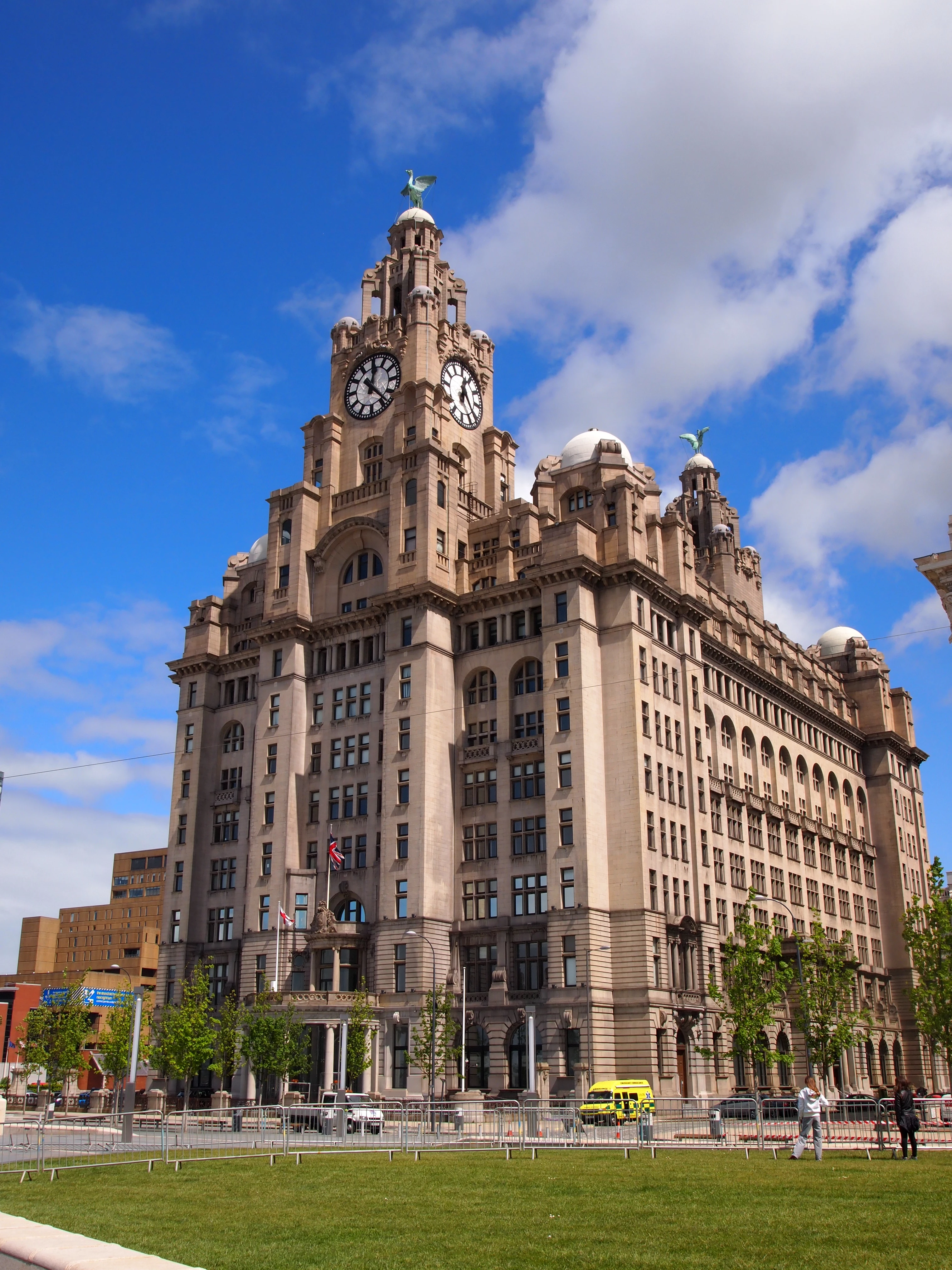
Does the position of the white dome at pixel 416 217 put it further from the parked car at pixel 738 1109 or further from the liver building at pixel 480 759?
the parked car at pixel 738 1109

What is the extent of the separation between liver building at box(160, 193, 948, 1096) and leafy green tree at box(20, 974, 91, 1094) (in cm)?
1071

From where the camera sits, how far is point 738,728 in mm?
99812

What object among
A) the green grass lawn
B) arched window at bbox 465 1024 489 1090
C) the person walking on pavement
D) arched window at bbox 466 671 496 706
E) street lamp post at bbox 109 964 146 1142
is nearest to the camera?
the green grass lawn

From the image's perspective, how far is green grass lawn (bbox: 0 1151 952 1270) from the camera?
16578mm

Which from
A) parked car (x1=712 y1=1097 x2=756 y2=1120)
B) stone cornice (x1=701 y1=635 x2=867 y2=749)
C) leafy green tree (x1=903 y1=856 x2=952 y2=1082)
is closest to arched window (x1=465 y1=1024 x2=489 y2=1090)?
parked car (x1=712 y1=1097 x2=756 y2=1120)

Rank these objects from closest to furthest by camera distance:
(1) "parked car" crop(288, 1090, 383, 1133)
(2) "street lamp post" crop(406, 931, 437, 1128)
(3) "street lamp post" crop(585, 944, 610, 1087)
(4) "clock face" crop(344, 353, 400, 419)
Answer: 1. (1) "parked car" crop(288, 1090, 383, 1133)
2. (3) "street lamp post" crop(585, 944, 610, 1087)
3. (2) "street lamp post" crop(406, 931, 437, 1128)
4. (4) "clock face" crop(344, 353, 400, 419)

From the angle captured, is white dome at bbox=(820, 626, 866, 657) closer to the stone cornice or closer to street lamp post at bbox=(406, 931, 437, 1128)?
the stone cornice

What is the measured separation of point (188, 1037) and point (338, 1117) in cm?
3732

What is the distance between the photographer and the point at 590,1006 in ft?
238

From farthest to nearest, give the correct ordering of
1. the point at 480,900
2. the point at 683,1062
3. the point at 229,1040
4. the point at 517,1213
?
the point at 480,900, the point at 229,1040, the point at 683,1062, the point at 517,1213

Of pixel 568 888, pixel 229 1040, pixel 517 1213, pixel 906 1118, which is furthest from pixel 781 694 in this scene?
pixel 517 1213

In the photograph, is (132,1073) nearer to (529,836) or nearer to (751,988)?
(529,836)

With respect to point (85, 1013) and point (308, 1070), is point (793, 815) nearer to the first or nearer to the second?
point (308, 1070)

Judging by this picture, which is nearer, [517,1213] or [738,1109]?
[517,1213]
